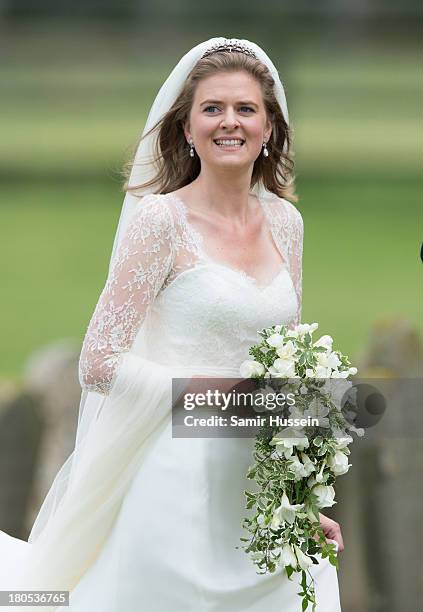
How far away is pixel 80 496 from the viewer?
4.16m

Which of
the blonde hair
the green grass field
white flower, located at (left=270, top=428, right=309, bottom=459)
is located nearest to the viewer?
white flower, located at (left=270, top=428, right=309, bottom=459)

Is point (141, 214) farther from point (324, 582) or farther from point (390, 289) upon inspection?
point (390, 289)

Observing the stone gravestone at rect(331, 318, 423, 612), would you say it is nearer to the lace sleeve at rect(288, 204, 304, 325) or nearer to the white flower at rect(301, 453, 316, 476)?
the lace sleeve at rect(288, 204, 304, 325)

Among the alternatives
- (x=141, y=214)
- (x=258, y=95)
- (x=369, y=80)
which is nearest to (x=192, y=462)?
(x=141, y=214)

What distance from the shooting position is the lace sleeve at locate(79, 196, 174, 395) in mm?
3998

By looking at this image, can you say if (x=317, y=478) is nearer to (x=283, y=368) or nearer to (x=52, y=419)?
(x=283, y=368)

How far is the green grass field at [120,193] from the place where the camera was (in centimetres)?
1906

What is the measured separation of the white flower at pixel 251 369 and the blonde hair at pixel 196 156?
2.66 ft

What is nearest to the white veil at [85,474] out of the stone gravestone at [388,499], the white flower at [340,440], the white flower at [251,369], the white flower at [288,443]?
the white flower at [251,369]

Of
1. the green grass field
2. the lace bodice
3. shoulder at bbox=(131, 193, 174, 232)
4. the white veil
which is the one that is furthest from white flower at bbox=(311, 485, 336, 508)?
the green grass field

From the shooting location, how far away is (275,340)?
3.84 m

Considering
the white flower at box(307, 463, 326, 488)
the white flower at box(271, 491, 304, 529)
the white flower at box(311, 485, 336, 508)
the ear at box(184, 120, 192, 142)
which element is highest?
the ear at box(184, 120, 192, 142)

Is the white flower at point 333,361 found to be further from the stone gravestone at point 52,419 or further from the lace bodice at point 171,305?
the stone gravestone at point 52,419

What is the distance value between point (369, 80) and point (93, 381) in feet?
121
